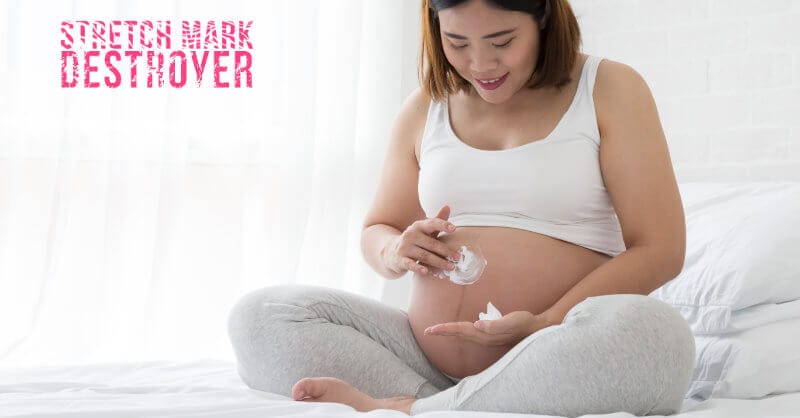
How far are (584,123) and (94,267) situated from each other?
1.69 m

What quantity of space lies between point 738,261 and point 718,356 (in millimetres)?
170

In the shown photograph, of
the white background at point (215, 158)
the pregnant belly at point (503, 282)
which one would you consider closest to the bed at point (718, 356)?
the pregnant belly at point (503, 282)

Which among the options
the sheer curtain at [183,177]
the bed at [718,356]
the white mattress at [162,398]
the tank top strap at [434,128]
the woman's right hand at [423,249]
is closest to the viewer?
the white mattress at [162,398]

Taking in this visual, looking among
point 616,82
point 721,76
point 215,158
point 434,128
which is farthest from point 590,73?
point 215,158

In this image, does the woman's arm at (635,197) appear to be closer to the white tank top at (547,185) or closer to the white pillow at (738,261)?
the white tank top at (547,185)

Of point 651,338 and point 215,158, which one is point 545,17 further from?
point 215,158

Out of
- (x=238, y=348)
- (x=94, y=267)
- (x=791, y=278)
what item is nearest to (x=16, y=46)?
(x=94, y=267)

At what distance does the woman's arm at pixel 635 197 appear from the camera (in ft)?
4.49

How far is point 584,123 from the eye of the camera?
148 cm

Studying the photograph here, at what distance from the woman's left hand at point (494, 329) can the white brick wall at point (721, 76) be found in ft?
3.40

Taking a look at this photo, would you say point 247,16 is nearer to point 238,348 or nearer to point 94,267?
point 94,267

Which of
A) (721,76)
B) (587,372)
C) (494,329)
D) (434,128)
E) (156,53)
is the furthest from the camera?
(156,53)

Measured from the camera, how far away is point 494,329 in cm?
127

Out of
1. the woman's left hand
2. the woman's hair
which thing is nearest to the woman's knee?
the woman's left hand
